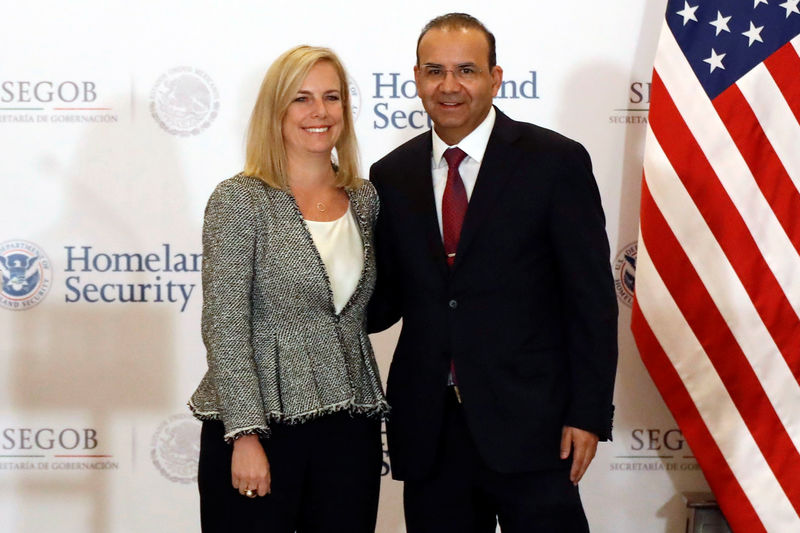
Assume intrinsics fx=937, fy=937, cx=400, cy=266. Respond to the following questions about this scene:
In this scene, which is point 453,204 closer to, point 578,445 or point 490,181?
point 490,181

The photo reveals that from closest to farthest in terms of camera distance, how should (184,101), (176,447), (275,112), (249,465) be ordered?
(249,465), (275,112), (184,101), (176,447)

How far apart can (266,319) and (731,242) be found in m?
1.53

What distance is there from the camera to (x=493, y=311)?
213 centimetres

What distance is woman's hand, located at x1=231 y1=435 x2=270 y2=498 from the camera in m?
1.97

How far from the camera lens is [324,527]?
81.7 inches

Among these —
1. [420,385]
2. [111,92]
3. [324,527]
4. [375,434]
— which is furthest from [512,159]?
[111,92]

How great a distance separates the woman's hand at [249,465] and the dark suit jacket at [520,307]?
0.41 meters

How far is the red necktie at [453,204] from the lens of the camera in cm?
217

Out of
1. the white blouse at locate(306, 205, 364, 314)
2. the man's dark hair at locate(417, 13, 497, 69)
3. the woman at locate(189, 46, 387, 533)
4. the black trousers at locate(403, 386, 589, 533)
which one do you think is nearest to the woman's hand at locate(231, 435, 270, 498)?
the woman at locate(189, 46, 387, 533)

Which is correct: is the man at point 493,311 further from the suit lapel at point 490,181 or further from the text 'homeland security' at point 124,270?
the text 'homeland security' at point 124,270

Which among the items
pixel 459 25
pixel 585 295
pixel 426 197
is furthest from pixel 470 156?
pixel 585 295

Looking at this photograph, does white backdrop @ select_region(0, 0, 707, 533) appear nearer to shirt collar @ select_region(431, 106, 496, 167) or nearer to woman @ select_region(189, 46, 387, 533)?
shirt collar @ select_region(431, 106, 496, 167)

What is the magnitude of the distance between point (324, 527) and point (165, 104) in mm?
1706

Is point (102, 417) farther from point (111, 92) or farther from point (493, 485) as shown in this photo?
point (493, 485)
